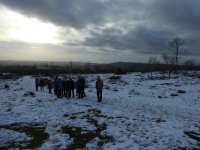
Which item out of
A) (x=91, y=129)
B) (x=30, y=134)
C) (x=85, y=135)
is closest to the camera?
(x=85, y=135)

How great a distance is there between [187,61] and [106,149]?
154720 mm

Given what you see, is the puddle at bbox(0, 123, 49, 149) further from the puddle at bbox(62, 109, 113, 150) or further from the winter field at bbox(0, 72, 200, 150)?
the puddle at bbox(62, 109, 113, 150)

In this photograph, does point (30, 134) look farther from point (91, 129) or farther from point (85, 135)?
point (91, 129)

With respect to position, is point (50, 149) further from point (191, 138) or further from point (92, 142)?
point (191, 138)

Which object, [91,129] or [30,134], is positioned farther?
[91,129]

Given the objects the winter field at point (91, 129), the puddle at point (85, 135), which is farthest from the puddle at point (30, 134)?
the puddle at point (85, 135)

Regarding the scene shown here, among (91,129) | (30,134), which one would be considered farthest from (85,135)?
(30,134)

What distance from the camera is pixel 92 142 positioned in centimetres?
1103

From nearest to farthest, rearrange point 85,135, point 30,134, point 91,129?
1. point 85,135
2. point 30,134
3. point 91,129

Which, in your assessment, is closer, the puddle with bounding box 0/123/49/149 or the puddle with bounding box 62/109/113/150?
the puddle with bounding box 0/123/49/149

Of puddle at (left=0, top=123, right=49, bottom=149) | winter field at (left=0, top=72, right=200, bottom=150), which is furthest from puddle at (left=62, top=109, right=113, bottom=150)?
puddle at (left=0, top=123, right=49, bottom=149)

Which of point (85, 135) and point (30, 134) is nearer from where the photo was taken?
point (85, 135)

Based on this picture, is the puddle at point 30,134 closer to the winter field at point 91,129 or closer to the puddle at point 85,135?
the winter field at point 91,129

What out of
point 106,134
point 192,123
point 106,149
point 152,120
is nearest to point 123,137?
point 106,134
